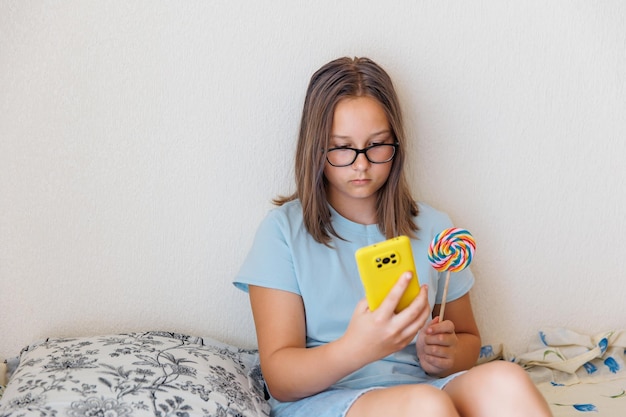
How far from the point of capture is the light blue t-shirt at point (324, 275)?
59.3 inches

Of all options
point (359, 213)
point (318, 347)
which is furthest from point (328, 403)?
point (359, 213)

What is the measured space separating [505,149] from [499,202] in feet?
0.44

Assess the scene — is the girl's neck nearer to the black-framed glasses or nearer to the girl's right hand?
the black-framed glasses

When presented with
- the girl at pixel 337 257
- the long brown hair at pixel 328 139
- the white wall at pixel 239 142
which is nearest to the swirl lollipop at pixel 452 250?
the girl at pixel 337 257

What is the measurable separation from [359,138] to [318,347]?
42 centimetres

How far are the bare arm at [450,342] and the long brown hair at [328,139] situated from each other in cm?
22

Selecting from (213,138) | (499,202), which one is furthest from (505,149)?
(213,138)

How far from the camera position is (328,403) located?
1346mm

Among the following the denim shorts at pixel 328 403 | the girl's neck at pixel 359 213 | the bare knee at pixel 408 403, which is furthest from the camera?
the girl's neck at pixel 359 213

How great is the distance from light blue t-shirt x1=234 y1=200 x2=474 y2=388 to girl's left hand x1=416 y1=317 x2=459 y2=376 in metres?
0.04

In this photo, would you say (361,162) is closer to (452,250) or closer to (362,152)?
(362,152)

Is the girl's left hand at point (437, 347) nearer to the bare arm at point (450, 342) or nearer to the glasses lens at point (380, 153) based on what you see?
the bare arm at point (450, 342)

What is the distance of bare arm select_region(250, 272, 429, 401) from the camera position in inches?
47.9

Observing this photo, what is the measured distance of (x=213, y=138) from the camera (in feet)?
5.56
